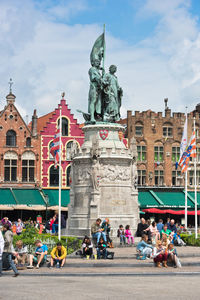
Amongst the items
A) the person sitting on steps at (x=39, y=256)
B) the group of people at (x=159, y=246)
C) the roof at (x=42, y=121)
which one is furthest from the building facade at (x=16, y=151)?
the person sitting on steps at (x=39, y=256)

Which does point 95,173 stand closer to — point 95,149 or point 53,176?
point 95,149

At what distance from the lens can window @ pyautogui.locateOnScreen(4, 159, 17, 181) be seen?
5756 cm

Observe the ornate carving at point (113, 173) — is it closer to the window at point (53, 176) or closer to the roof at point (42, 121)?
the window at point (53, 176)

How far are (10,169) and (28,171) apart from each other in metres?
1.82

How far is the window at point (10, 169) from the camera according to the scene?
57562 mm

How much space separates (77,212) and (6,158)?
2773 cm

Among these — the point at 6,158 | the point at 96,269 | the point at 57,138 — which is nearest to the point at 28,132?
the point at 6,158

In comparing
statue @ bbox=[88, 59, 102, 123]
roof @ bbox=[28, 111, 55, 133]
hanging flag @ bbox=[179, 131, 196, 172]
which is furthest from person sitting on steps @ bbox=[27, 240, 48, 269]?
roof @ bbox=[28, 111, 55, 133]

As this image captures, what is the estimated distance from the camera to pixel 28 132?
5903 cm

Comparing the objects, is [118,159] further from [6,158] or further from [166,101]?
[166,101]

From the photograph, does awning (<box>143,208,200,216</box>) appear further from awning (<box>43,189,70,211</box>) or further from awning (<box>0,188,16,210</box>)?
awning (<box>0,188,16,210</box>)

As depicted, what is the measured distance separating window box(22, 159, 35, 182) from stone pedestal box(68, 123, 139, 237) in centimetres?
2642

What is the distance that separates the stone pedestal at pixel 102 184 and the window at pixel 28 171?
86.7 ft

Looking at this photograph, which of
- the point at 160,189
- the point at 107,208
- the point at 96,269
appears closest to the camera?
the point at 96,269
